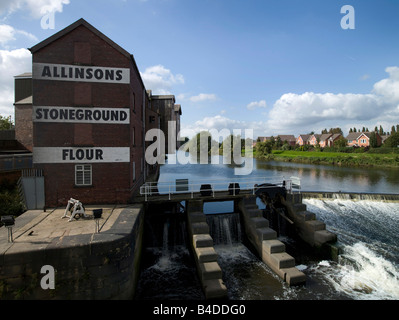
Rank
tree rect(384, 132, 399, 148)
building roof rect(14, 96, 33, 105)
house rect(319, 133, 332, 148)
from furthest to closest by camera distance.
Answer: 1. house rect(319, 133, 332, 148)
2. tree rect(384, 132, 399, 148)
3. building roof rect(14, 96, 33, 105)

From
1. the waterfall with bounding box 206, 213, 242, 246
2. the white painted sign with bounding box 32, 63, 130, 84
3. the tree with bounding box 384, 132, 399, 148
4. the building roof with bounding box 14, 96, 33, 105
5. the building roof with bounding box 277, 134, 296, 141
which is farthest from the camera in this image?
the building roof with bounding box 277, 134, 296, 141

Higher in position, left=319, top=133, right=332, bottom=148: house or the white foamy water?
left=319, top=133, right=332, bottom=148: house

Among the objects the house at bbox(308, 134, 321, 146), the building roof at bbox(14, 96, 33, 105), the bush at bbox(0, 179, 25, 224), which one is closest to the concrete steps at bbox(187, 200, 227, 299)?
the bush at bbox(0, 179, 25, 224)

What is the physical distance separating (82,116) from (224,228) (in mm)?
11617

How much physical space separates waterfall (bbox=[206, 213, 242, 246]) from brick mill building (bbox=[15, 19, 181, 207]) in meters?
5.92

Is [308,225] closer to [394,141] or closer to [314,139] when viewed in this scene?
[394,141]

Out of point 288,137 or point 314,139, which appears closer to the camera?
point 314,139

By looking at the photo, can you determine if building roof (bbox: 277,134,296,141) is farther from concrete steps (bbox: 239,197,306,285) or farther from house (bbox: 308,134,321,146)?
concrete steps (bbox: 239,197,306,285)

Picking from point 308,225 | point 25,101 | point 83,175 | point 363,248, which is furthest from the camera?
point 25,101

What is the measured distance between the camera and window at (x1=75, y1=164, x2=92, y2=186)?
45.3 feet

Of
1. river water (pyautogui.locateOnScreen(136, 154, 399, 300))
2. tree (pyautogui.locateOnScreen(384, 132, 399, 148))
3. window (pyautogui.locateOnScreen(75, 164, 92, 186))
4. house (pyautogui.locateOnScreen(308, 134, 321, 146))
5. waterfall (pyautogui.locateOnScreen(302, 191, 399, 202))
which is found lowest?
river water (pyautogui.locateOnScreen(136, 154, 399, 300))

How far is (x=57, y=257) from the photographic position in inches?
310

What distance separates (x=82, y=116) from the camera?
13.8 meters

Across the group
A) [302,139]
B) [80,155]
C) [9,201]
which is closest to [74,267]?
[80,155]
